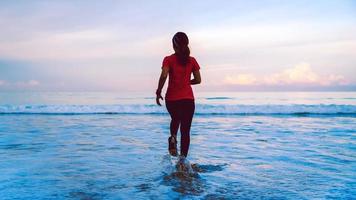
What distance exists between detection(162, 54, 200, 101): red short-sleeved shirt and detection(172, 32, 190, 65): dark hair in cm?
9

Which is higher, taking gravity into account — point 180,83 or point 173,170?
point 180,83

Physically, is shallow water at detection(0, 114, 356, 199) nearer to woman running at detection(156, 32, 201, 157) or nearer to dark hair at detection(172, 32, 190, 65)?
woman running at detection(156, 32, 201, 157)

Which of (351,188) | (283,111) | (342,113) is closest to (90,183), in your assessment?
(351,188)

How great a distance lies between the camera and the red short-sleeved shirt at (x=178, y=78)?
4.96 meters

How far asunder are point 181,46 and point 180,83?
0.54m

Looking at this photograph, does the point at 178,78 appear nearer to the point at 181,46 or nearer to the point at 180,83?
the point at 180,83

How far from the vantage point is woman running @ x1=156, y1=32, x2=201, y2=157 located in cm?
491

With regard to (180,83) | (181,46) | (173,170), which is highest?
(181,46)

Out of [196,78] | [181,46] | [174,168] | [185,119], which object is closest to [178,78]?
[196,78]

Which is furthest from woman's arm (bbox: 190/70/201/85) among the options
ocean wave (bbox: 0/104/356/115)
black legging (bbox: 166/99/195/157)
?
ocean wave (bbox: 0/104/356/115)

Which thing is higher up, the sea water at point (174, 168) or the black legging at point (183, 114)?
the black legging at point (183, 114)

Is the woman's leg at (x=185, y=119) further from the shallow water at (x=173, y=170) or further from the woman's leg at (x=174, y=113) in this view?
the shallow water at (x=173, y=170)

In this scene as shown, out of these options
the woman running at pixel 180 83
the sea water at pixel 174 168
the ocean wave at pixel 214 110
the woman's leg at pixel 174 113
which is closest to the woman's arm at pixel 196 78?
the woman running at pixel 180 83

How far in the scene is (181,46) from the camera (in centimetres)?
488
